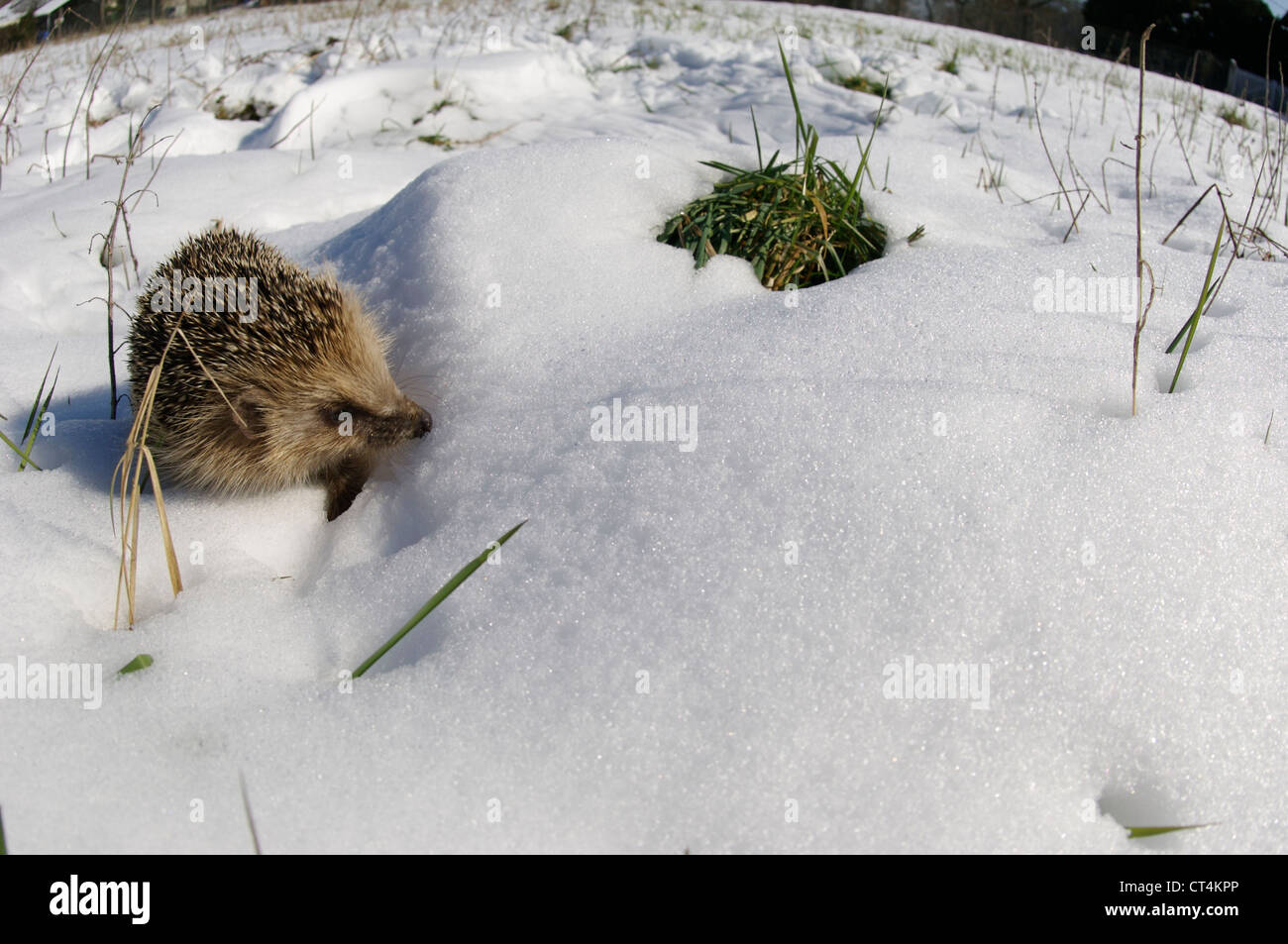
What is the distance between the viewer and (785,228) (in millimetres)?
2979

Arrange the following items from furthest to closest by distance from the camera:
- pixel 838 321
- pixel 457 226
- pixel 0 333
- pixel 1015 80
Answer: pixel 1015 80 < pixel 0 333 < pixel 457 226 < pixel 838 321

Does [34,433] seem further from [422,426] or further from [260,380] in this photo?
[422,426]

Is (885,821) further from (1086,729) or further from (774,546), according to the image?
(774,546)

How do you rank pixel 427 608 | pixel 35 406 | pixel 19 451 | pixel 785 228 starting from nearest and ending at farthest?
pixel 427 608 → pixel 19 451 → pixel 35 406 → pixel 785 228

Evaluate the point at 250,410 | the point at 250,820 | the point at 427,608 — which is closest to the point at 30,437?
the point at 250,410

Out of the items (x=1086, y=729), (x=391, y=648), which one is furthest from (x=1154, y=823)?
(x=391, y=648)

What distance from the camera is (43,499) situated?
91.7 inches

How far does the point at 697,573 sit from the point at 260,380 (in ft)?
5.39

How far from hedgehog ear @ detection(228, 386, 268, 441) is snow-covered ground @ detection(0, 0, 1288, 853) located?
26cm

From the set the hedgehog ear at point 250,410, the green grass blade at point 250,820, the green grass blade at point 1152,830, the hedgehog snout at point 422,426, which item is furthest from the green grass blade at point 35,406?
the green grass blade at point 1152,830

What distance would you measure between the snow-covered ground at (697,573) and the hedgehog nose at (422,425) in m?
0.04

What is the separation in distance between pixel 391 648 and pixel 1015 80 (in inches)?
307

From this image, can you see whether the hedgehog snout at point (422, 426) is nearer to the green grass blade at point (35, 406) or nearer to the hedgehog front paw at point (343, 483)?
the hedgehog front paw at point (343, 483)

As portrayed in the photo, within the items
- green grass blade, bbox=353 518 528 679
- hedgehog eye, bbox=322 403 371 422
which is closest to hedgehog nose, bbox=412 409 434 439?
hedgehog eye, bbox=322 403 371 422
